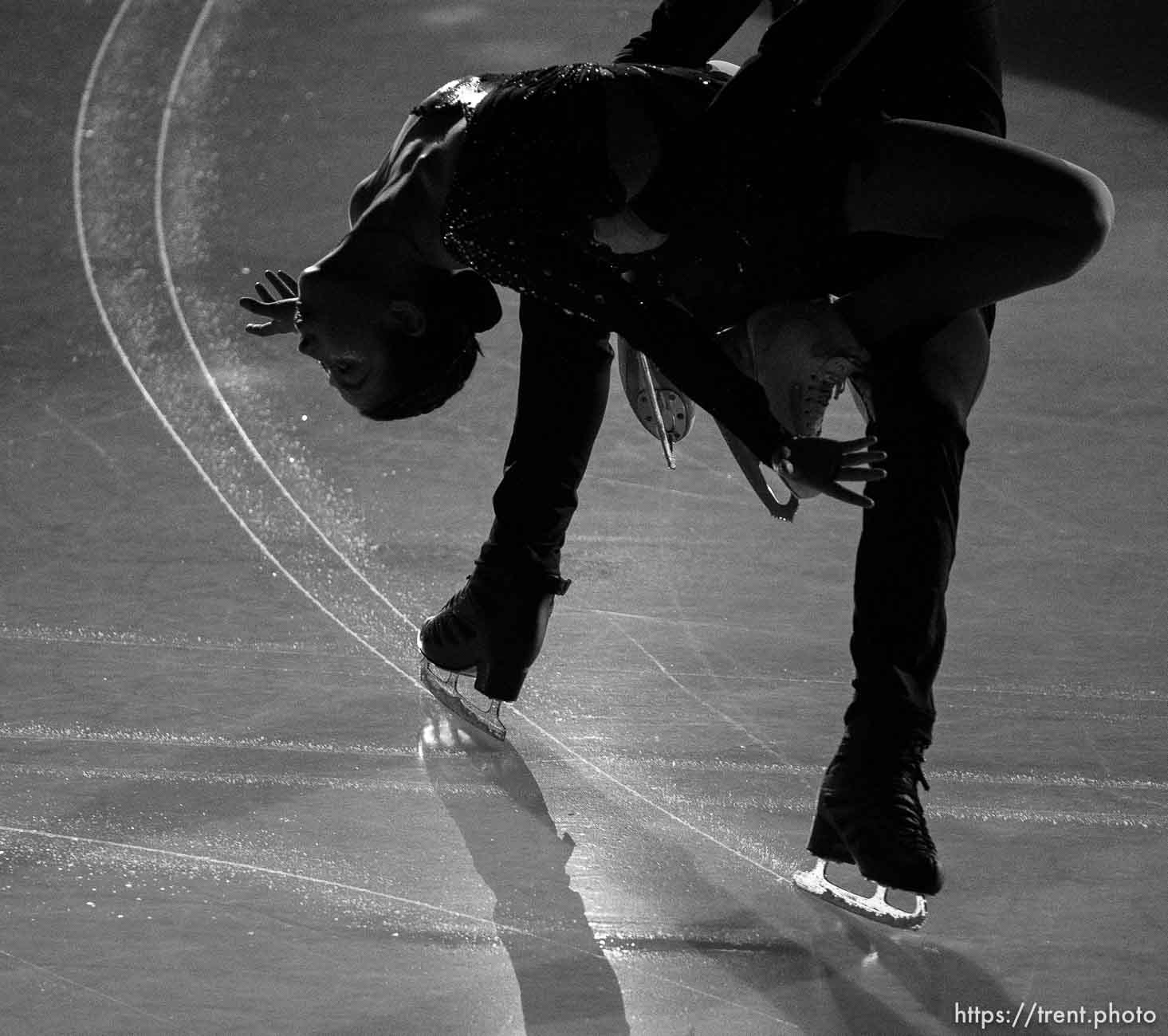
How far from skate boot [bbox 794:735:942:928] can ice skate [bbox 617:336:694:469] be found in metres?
0.61

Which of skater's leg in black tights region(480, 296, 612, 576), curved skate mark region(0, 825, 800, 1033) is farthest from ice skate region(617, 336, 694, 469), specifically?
curved skate mark region(0, 825, 800, 1033)

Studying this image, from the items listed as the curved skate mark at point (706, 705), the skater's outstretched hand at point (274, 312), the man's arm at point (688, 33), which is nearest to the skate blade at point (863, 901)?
the curved skate mark at point (706, 705)

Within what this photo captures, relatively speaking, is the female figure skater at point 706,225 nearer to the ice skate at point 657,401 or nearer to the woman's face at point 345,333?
the woman's face at point 345,333

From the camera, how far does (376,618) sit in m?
2.91

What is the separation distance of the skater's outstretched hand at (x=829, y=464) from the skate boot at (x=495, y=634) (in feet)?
2.43

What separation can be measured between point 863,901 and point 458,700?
803mm

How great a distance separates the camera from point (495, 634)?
2555 millimetres

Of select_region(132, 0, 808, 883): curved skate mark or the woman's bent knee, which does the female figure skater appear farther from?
select_region(132, 0, 808, 883): curved skate mark

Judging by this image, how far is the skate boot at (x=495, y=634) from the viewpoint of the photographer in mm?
2551

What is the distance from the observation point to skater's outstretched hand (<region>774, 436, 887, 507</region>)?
1875 mm

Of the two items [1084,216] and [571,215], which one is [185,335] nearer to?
[571,215]

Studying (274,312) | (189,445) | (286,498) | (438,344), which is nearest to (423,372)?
(438,344)

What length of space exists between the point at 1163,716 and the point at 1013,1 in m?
4.43

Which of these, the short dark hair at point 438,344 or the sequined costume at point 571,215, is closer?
the sequined costume at point 571,215
